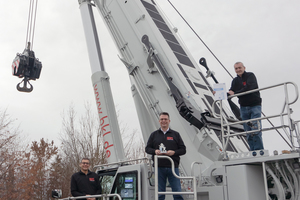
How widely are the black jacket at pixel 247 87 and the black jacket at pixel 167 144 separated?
1.43m

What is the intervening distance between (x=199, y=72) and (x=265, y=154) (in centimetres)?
372

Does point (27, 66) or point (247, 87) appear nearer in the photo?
point (247, 87)

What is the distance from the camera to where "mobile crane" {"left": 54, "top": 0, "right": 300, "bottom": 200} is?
446 cm

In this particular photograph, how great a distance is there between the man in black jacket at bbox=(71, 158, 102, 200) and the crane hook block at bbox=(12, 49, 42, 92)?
375 cm

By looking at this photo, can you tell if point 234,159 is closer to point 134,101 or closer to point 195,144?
point 195,144

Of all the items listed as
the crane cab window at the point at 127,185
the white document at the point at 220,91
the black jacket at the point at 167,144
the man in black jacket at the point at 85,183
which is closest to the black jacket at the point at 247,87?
→ the white document at the point at 220,91

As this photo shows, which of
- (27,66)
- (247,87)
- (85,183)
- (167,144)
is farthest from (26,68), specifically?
(247,87)

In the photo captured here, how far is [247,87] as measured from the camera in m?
5.22

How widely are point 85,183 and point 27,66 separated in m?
4.44

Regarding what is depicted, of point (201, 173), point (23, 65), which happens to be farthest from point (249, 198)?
point (23, 65)

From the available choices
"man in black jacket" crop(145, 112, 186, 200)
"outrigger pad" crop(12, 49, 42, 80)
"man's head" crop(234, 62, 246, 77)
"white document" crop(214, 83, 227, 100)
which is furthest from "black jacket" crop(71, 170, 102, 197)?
"outrigger pad" crop(12, 49, 42, 80)

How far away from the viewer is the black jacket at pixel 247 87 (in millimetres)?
5156

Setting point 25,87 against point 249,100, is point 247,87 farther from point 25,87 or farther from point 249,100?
point 25,87

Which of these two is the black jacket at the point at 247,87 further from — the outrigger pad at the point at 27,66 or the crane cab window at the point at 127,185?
the outrigger pad at the point at 27,66
